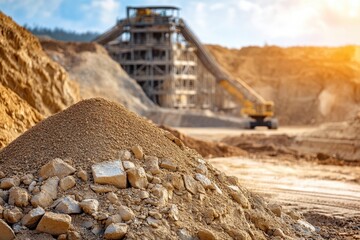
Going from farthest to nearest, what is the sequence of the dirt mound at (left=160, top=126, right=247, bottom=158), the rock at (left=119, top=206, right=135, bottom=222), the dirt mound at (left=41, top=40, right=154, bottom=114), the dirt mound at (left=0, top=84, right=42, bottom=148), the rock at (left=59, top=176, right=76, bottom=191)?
the dirt mound at (left=41, top=40, right=154, bottom=114) < the dirt mound at (left=160, top=126, right=247, bottom=158) < the dirt mound at (left=0, top=84, right=42, bottom=148) < the rock at (left=59, top=176, right=76, bottom=191) < the rock at (left=119, top=206, right=135, bottom=222)

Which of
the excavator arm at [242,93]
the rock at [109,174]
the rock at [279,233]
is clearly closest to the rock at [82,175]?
the rock at [109,174]

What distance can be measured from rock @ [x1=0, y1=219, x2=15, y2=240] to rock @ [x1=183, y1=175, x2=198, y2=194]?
9.12 feet

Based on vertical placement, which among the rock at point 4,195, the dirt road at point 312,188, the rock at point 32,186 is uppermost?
the rock at point 32,186

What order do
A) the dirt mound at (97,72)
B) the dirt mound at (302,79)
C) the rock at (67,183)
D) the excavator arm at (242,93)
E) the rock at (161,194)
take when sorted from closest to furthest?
the rock at (67,183)
the rock at (161,194)
the excavator arm at (242,93)
the dirt mound at (97,72)
the dirt mound at (302,79)

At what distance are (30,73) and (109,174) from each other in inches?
490

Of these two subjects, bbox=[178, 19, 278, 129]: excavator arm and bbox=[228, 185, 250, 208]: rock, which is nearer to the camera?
bbox=[228, 185, 250, 208]: rock

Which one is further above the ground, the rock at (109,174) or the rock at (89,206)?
the rock at (109,174)

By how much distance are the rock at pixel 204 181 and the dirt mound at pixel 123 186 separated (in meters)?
0.02

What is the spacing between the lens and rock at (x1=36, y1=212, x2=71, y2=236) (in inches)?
320

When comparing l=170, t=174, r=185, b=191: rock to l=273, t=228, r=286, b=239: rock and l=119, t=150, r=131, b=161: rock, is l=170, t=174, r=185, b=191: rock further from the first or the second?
l=273, t=228, r=286, b=239: rock

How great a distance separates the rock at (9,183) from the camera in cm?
891

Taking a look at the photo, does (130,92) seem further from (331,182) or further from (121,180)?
(121,180)

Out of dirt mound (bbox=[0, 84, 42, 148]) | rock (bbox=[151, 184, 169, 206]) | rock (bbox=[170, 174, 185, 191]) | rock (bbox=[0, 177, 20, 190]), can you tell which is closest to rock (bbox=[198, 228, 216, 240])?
rock (bbox=[151, 184, 169, 206])

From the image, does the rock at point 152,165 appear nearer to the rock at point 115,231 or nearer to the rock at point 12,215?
the rock at point 115,231
